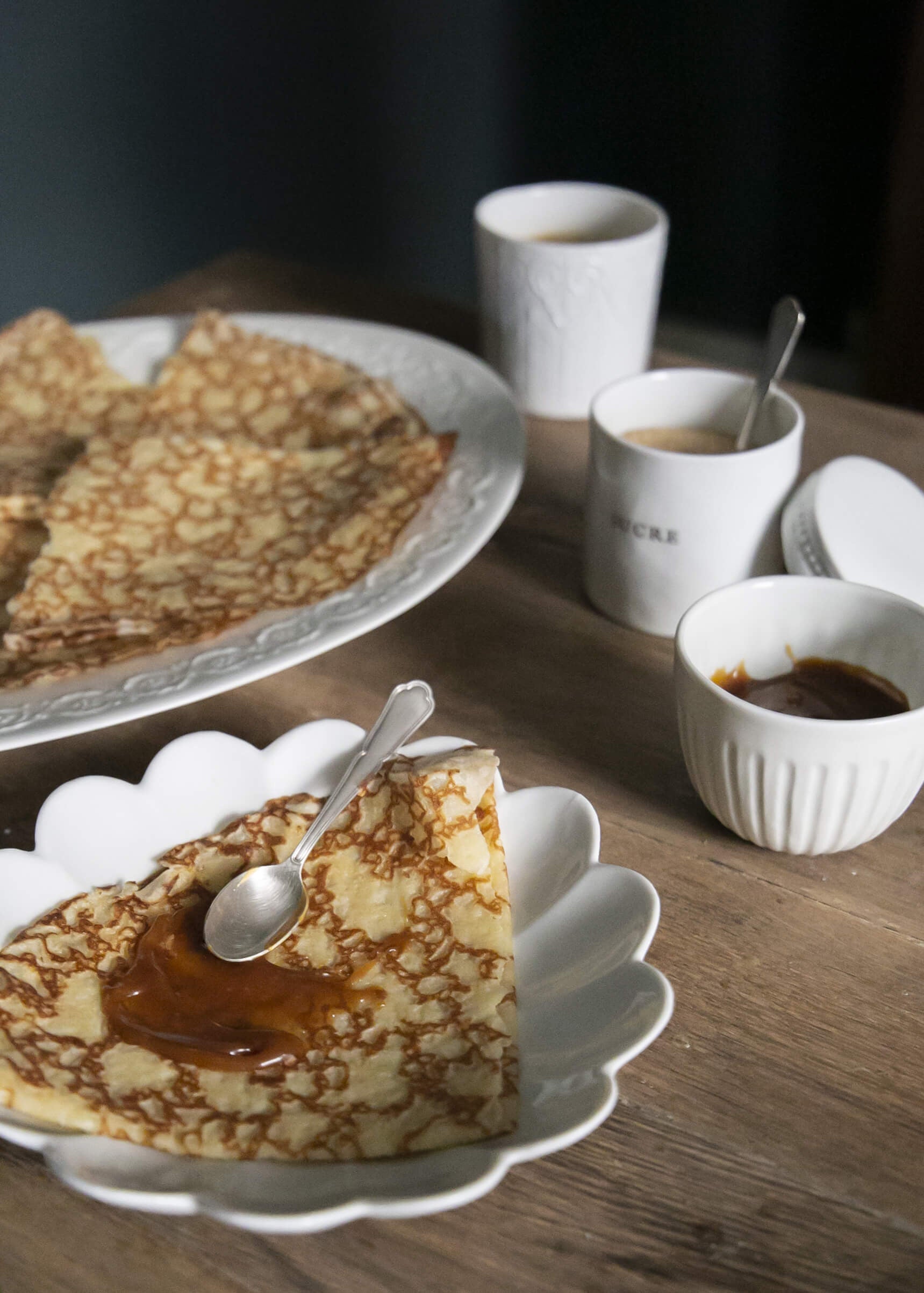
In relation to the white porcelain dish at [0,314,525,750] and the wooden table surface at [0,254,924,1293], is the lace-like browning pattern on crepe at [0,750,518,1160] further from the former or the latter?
the white porcelain dish at [0,314,525,750]

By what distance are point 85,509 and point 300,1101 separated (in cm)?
70

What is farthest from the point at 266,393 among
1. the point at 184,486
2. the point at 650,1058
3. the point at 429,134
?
the point at 429,134

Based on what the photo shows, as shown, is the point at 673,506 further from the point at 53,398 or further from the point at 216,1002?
the point at 53,398

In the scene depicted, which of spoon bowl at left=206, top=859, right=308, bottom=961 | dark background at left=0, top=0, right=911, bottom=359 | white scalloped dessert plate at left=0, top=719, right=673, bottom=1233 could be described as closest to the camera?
white scalloped dessert plate at left=0, top=719, right=673, bottom=1233

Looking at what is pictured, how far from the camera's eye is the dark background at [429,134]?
256 cm

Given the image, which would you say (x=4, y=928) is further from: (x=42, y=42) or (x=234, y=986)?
(x=42, y=42)

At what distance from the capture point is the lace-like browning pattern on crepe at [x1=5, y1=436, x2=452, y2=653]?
1038mm

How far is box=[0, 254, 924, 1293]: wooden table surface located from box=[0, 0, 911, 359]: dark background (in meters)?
1.94

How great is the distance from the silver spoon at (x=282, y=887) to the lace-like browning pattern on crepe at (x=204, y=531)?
264 millimetres

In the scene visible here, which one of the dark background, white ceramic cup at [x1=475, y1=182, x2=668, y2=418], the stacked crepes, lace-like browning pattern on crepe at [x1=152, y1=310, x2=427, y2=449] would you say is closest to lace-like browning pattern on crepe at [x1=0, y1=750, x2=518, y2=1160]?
the stacked crepes

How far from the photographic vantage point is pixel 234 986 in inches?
27.8

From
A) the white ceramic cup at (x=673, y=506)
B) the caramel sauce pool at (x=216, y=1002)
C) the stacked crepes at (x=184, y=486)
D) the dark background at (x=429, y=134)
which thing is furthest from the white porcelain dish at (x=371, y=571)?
the dark background at (x=429, y=134)

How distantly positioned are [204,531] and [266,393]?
295 mm

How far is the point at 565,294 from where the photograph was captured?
54.6 inches
